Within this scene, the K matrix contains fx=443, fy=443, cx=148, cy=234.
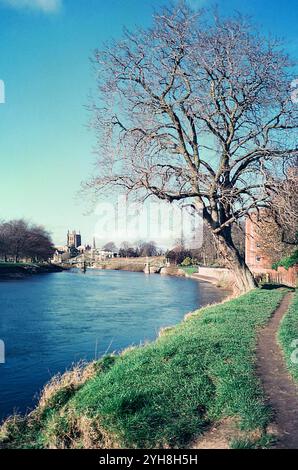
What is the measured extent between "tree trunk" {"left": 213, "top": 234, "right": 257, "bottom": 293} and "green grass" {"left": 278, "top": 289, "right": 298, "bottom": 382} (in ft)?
17.6

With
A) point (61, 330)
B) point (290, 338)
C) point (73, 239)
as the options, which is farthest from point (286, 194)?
point (73, 239)

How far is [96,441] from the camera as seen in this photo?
4777 mm

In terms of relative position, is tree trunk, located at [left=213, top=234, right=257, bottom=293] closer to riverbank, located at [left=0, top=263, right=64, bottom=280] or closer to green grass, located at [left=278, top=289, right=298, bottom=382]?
green grass, located at [left=278, top=289, right=298, bottom=382]

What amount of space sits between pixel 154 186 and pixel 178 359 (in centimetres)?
920

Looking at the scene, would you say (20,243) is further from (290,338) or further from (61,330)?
(290,338)

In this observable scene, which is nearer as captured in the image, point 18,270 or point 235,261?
point 235,261

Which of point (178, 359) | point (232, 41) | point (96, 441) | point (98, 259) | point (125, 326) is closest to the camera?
point (96, 441)

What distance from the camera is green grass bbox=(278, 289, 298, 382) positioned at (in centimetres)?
669

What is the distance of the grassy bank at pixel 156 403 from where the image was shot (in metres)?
4.72

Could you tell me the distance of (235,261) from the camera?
1764 centimetres

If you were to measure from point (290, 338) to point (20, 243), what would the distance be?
219 ft

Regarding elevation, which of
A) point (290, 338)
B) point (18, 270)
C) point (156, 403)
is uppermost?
point (290, 338)
